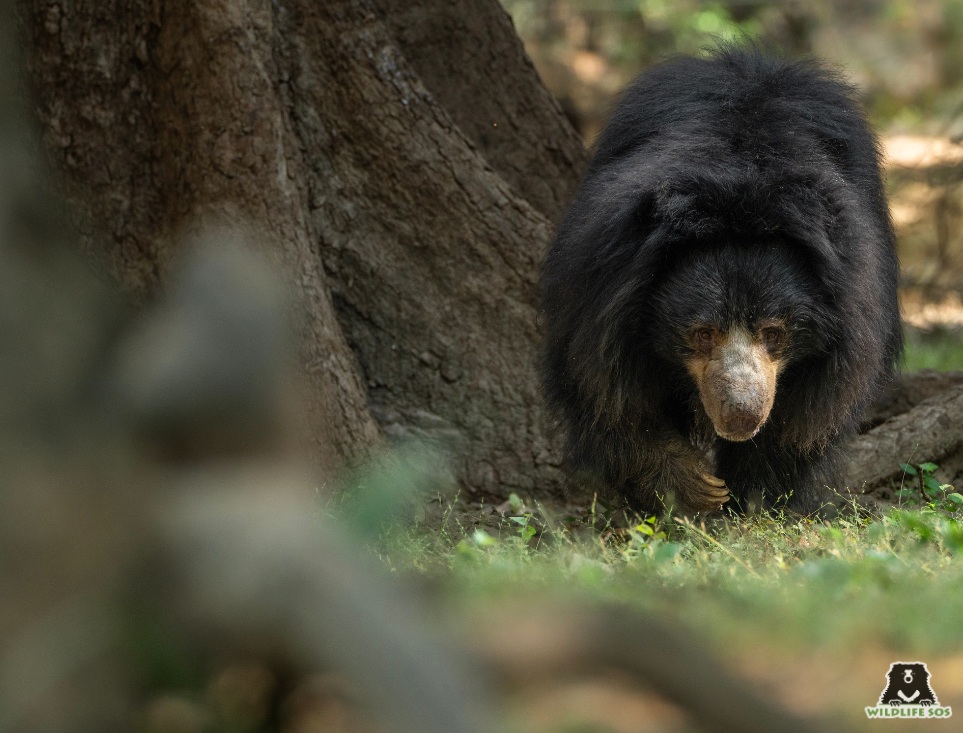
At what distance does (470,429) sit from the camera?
4703 mm

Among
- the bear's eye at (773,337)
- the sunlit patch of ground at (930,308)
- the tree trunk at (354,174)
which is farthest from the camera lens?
the sunlit patch of ground at (930,308)

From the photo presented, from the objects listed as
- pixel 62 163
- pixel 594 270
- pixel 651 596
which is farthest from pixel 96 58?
pixel 651 596

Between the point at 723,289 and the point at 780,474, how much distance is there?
1.02 m

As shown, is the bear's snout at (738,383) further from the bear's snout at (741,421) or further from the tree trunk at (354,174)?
the tree trunk at (354,174)

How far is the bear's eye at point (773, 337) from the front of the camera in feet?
12.1

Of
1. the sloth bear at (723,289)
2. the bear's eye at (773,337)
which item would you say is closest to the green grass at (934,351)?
the sloth bear at (723,289)

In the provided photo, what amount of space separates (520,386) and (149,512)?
347cm

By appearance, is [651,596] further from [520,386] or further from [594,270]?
[520,386]

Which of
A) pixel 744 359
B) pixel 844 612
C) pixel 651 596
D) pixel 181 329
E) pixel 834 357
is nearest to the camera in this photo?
pixel 181 329

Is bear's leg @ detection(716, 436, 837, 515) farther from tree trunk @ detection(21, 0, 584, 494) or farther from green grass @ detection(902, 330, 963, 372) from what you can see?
green grass @ detection(902, 330, 963, 372)

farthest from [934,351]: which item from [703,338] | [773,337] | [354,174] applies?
[354,174]

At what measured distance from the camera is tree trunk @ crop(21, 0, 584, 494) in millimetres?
3863

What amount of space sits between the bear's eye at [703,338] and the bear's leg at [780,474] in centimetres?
69

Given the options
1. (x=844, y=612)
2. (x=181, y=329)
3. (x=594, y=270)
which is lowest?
(x=181, y=329)
